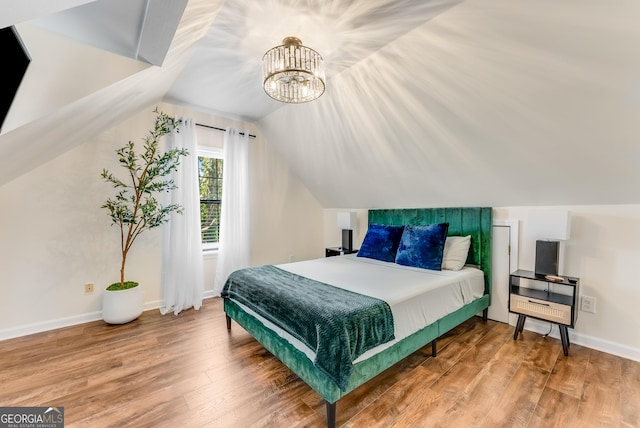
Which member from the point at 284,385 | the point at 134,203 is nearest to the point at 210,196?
the point at 134,203

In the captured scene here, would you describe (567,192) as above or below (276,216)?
above

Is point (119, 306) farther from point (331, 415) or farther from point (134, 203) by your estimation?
point (331, 415)

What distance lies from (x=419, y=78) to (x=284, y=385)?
2602 mm

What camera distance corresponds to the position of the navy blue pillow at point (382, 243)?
10.8 ft

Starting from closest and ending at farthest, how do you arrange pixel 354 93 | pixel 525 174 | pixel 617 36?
pixel 617 36 < pixel 525 174 < pixel 354 93

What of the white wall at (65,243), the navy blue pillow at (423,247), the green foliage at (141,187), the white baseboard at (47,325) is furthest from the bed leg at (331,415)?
the white baseboard at (47,325)

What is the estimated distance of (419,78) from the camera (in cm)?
218

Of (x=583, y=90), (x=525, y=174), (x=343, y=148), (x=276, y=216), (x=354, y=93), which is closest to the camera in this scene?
(x=583, y=90)

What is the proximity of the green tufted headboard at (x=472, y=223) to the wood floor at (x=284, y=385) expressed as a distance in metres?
0.81

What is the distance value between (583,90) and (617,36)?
349 millimetres

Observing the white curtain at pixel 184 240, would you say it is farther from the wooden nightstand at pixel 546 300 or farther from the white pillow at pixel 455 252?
the wooden nightstand at pixel 546 300

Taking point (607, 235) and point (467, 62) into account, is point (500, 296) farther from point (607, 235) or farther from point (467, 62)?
point (467, 62)

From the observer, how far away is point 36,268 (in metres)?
2.63

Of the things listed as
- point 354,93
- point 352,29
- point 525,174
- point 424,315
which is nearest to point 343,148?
point 354,93
